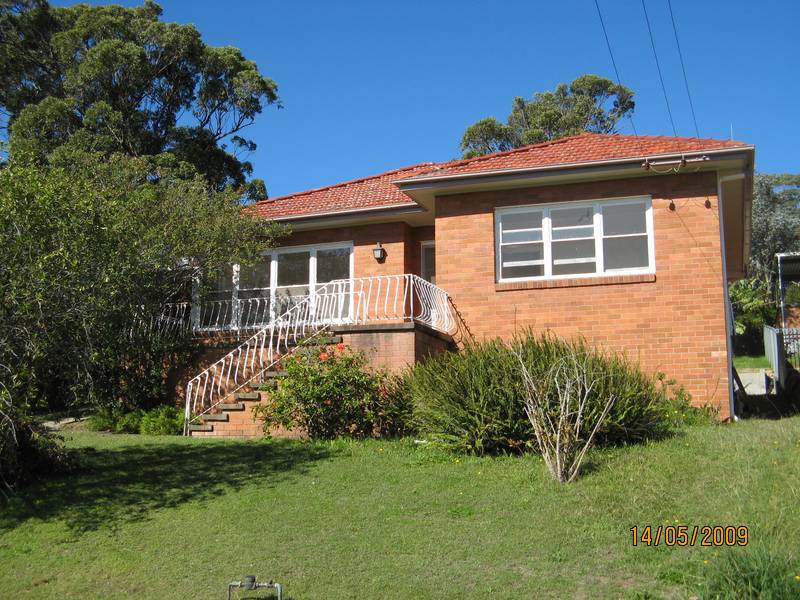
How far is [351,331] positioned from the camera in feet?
41.3

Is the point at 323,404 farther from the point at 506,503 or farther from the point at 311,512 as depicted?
the point at 506,503

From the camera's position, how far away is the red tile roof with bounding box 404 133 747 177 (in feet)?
42.7

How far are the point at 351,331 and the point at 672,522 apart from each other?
681 centimetres

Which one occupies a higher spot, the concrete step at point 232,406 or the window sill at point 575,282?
the window sill at point 575,282

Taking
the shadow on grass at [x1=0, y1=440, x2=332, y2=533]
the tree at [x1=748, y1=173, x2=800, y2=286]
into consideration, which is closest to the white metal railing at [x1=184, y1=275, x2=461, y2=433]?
the shadow on grass at [x1=0, y1=440, x2=332, y2=533]

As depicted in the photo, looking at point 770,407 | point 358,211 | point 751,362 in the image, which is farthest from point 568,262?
point 751,362

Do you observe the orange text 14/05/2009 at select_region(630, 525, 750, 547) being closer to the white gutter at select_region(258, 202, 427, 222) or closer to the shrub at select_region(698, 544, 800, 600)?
the shrub at select_region(698, 544, 800, 600)

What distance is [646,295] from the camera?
42.7 feet

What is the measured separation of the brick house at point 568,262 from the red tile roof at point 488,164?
2.9 inches

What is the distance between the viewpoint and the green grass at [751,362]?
25.9 meters

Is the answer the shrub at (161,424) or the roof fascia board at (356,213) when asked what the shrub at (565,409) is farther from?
the shrub at (161,424)

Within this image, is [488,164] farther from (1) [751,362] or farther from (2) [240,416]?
(1) [751,362]

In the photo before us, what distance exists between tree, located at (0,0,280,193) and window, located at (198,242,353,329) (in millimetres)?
7446

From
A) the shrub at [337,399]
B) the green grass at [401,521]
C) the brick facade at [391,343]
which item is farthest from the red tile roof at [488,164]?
the green grass at [401,521]
